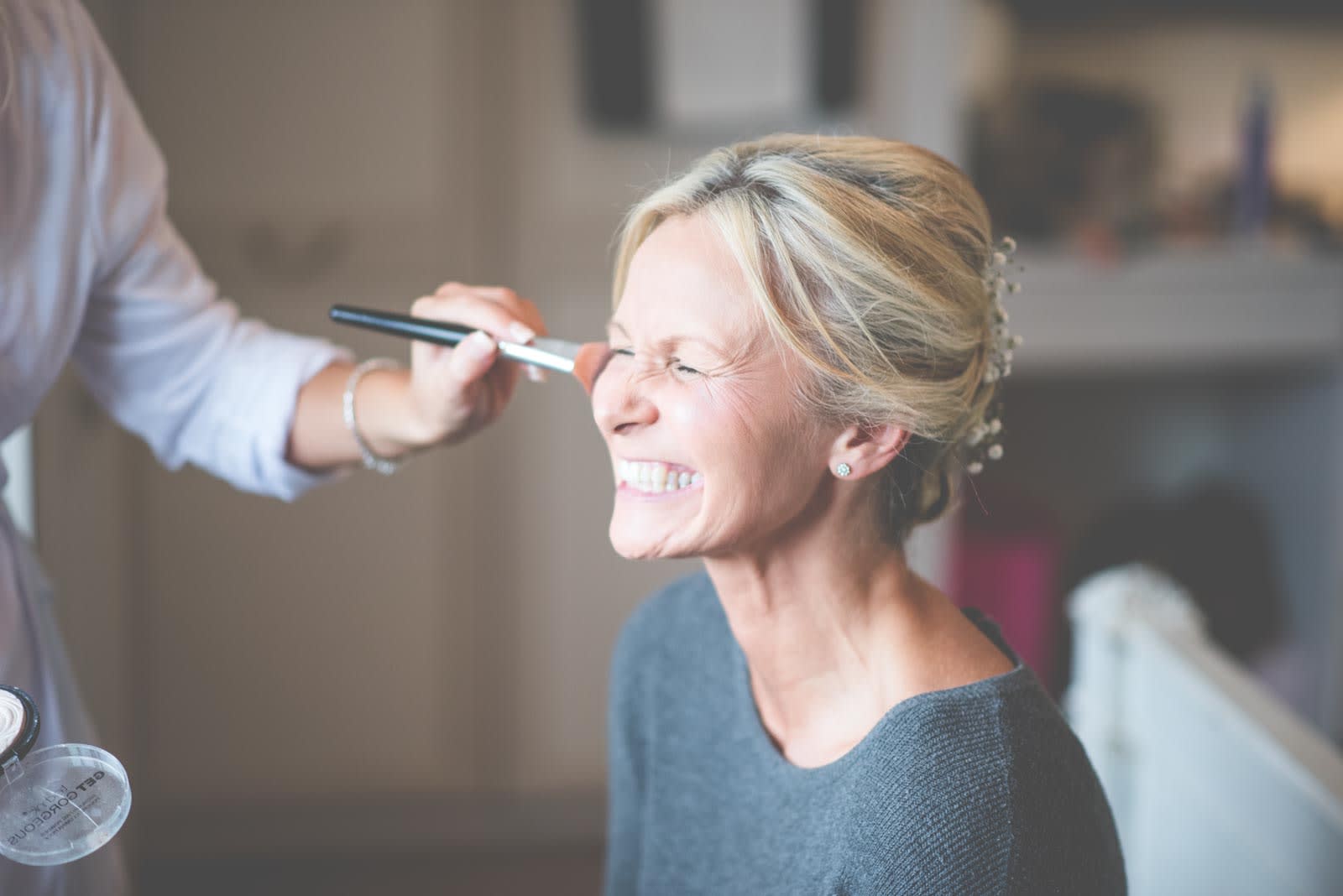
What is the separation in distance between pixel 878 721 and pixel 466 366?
443mm

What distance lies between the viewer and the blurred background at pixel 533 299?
2018mm

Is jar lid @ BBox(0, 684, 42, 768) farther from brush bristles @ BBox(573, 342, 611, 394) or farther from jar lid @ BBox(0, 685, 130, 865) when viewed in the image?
brush bristles @ BBox(573, 342, 611, 394)

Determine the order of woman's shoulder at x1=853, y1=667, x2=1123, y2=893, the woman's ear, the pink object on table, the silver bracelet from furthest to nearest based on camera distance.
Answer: the pink object on table
the silver bracelet
the woman's ear
woman's shoulder at x1=853, y1=667, x2=1123, y2=893

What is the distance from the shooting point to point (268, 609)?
213 cm

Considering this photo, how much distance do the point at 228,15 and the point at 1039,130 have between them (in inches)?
64.7

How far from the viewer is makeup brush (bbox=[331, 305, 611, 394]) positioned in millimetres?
860

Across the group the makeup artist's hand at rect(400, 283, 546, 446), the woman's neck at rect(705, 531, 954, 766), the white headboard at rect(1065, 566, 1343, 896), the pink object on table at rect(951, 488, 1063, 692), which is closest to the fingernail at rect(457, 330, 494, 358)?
the makeup artist's hand at rect(400, 283, 546, 446)

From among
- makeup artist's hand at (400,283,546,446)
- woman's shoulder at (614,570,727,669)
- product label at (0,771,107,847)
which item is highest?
makeup artist's hand at (400,283,546,446)

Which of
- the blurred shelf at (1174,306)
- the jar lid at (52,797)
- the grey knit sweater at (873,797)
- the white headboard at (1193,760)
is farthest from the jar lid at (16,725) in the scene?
the blurred shelf at (1174,306)

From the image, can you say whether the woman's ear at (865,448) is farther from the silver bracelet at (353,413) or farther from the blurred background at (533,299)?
the blurred background at (533,299)

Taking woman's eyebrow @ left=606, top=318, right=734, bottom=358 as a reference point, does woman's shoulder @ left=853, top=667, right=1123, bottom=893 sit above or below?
below

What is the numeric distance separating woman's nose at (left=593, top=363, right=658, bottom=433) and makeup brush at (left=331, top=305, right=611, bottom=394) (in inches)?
1.5

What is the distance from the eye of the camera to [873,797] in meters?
0.75

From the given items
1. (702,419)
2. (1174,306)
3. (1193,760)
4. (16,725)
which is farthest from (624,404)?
(1174,306)
